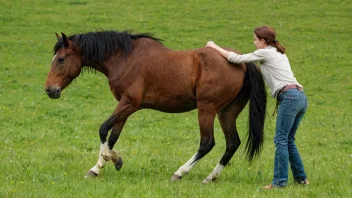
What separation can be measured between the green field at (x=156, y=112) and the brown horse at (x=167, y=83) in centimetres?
62

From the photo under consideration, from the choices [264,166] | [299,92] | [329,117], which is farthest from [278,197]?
[329,117]

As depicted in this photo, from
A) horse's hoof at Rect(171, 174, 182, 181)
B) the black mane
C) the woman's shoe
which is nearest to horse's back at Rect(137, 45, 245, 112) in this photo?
the black mane

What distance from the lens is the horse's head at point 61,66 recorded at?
9.66 metres

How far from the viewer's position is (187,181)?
30.1ft

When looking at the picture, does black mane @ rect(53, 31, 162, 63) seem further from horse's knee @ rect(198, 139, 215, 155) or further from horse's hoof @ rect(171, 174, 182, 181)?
horse's hoof @ rect(171, 174, 182, 181)

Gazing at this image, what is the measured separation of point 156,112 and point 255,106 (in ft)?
33.2

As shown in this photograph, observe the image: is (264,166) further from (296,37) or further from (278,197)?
(296,37)

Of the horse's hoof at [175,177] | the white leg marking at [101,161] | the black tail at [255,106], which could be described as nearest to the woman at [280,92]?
the black tail at [255,106]

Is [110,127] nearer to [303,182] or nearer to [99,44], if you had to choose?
[99,44]

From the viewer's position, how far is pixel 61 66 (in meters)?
9.73

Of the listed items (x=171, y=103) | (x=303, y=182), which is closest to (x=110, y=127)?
(x=171, y=103)

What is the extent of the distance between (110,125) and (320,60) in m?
19.4

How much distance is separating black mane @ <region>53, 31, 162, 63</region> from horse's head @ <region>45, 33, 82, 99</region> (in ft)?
0.17

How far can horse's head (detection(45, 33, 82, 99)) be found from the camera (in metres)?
9.66
